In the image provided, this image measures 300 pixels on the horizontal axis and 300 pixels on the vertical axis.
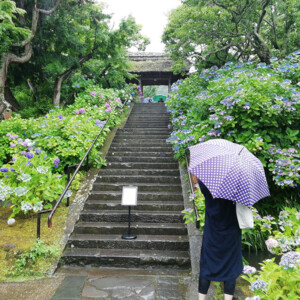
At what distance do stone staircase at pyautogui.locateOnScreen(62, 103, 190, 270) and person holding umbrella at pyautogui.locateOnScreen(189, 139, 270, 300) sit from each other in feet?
4.62

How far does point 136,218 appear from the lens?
4.29m

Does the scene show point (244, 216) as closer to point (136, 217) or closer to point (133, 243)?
point (133, 243)

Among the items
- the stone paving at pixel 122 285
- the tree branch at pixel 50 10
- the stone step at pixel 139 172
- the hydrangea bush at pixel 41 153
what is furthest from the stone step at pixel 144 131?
the stone paving at pixel 122 285

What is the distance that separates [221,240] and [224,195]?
1.74ft

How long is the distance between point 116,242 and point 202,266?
184 cm

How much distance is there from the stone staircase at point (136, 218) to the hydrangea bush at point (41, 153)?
26.0 inches

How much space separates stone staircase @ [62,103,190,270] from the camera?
3543mm

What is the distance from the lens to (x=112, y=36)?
911cm

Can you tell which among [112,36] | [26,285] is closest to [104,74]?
→ [112,36]

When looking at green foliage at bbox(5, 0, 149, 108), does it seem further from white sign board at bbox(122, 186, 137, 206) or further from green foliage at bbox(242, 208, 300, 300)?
green foliage at bbox(242, 208, 300, 300)

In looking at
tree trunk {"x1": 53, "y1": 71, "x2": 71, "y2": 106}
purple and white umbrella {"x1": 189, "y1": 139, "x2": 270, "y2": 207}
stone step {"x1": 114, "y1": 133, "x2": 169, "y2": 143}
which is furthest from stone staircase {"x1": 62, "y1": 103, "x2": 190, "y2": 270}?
tree trunk {"x1": 53, "y1": 71, "x2": 71, "y2": 106}

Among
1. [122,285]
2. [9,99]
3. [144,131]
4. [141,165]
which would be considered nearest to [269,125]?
[141,165]

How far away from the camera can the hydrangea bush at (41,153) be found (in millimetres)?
3926

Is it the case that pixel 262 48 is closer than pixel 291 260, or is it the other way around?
pixel 291 260
